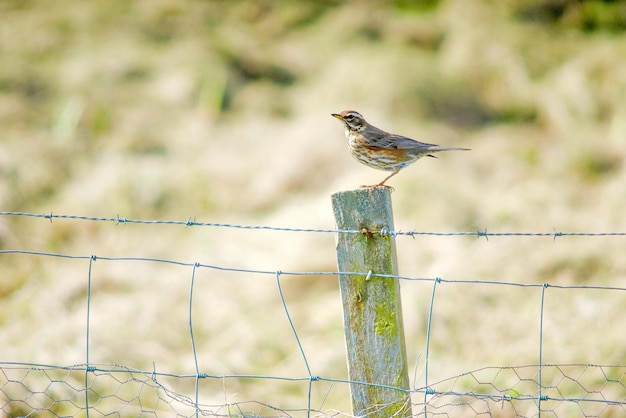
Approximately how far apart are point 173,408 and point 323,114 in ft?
20.8

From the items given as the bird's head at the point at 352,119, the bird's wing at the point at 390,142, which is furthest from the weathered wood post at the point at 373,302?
the bird's head at the point at 352,119

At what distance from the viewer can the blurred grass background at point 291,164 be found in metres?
6.54

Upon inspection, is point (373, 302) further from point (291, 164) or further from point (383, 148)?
point (291, 164)

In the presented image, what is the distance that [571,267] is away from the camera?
7.25 meters

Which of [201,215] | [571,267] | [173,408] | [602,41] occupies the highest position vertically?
[602,41]

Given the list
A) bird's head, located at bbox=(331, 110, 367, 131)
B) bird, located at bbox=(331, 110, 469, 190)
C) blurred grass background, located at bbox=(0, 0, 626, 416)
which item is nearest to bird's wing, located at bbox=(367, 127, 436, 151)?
bird, located at bbox=(331, 110, 469, 190)

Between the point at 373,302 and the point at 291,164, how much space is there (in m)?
6.67

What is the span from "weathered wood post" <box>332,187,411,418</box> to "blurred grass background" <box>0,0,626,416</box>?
2.61 metres

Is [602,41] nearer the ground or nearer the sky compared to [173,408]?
nearer the sky

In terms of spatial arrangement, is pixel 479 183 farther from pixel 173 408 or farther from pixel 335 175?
pixel 173 408

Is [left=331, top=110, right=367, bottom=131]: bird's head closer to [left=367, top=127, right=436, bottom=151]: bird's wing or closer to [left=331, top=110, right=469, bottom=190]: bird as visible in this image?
[left=331, top=110, right=469, bottom=190]: bird

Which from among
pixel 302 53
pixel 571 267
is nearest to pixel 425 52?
pixel 302 53

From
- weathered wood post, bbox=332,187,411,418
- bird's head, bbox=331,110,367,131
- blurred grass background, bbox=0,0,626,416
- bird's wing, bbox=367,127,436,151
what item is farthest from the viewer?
blurred grass background, bbox=0,0,626,416

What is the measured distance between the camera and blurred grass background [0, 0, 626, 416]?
6.54 m
